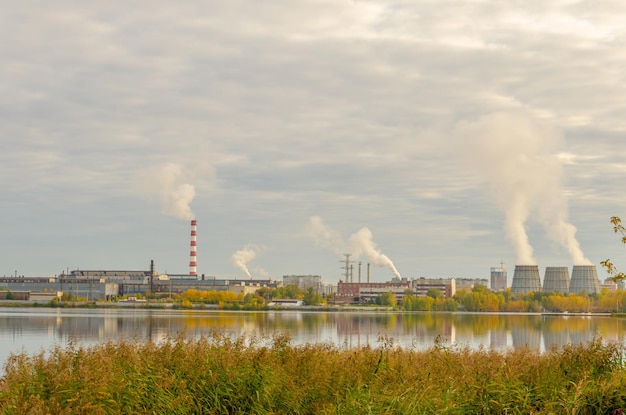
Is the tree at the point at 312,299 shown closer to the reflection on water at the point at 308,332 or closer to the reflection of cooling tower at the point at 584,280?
the reflection of cooling tower at the point at 584,280

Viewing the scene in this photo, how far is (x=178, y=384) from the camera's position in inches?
561

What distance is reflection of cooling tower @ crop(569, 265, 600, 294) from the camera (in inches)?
7426

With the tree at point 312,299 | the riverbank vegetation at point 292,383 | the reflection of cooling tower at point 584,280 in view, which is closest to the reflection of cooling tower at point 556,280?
the reflection of cooling tower at point 584,280

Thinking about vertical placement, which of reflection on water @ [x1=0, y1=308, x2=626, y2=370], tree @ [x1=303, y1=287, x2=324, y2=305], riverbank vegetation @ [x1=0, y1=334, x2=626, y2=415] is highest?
riverbank vegetation @ [x1=0, y1=334, x2=626, y2=415]

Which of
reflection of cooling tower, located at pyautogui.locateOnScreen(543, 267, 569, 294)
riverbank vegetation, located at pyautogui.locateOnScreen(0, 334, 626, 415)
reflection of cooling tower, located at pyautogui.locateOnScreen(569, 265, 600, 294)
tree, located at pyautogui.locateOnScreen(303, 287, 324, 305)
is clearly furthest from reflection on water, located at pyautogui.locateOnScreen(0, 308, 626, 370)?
reflection of cooling tower, located at pyautogui.locateOnScreen(543, 267, 569, 294)

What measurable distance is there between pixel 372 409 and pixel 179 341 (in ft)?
19.5

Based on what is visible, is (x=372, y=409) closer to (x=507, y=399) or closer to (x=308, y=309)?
(x=507, y=399)

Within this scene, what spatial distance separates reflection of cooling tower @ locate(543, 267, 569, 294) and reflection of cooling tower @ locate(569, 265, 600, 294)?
5.70 ft

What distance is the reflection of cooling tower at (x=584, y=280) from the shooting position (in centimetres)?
18862

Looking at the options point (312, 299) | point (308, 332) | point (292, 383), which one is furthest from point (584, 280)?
point (292, 383)

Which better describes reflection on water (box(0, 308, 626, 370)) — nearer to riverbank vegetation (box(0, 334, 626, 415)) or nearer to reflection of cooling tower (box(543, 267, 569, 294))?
riverbank vegetation (box(0, 334, 626, 415))

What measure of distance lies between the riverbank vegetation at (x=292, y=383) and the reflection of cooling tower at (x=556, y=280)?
18342cm

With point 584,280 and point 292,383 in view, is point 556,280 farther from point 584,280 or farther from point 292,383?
point 292,383

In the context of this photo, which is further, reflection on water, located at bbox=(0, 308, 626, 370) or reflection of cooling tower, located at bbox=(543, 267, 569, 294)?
reflection of cooling tower, located at bbox=(543, 267, 569, 294)
